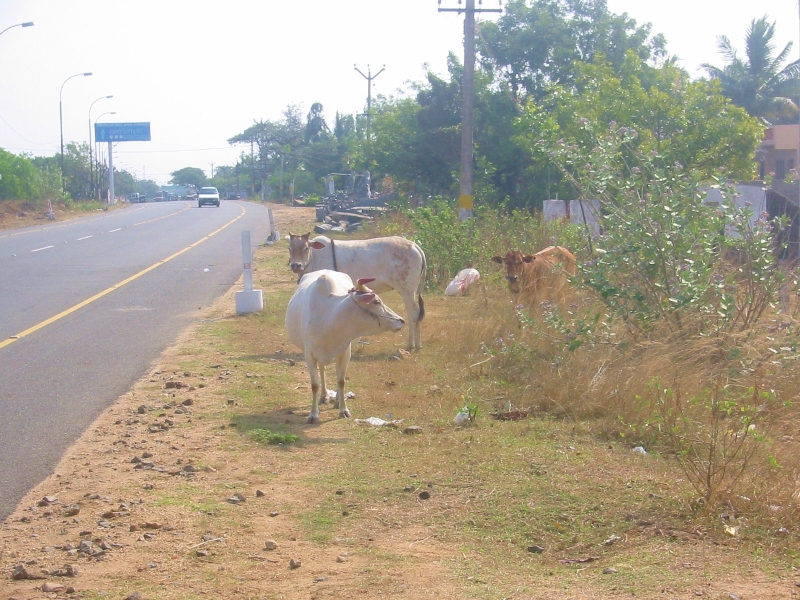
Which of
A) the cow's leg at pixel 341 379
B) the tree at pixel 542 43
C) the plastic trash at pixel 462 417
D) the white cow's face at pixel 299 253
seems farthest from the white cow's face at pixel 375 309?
the tree at pixel 542 43

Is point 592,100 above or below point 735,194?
above

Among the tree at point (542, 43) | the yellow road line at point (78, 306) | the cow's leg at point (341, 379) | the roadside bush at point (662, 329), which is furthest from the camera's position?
the tree at point (542, 43)

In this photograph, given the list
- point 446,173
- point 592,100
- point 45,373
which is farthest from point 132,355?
point 446,173

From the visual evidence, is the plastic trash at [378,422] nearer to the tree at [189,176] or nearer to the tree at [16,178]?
the tree at [16,178]

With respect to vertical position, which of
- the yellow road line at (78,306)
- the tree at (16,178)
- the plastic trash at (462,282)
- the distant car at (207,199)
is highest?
the tree at (16,178)

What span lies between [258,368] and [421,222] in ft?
28.3

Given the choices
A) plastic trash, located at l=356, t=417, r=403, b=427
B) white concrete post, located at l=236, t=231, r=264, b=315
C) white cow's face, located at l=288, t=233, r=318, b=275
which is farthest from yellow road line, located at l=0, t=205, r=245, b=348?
plastic trash, located at l=356, t=417, r=403, b=427

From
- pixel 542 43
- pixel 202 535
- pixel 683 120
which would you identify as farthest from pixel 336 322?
pixel 542 43

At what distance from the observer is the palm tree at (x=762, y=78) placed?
148 feet

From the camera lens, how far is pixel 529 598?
13.8ft

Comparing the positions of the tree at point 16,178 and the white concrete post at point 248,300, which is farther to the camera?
the tree at point 16,178

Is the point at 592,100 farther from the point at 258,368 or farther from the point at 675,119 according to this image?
the point at 258,368

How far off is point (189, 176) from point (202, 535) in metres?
188

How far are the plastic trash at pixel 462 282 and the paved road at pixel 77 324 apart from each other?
4.40 m
